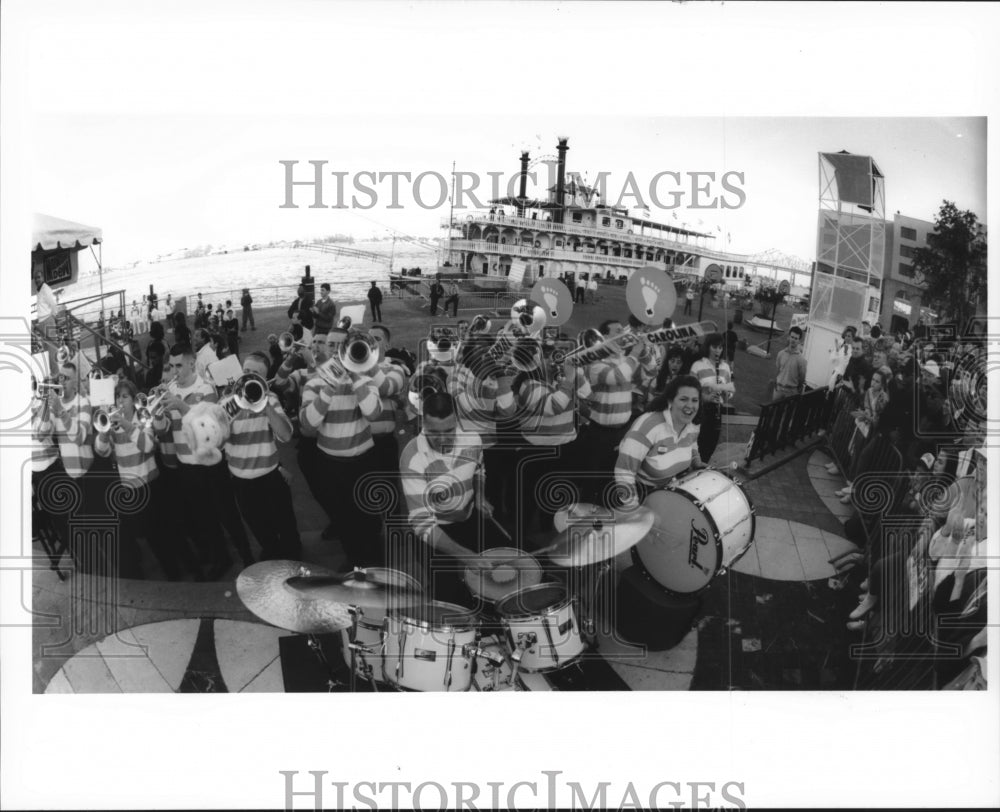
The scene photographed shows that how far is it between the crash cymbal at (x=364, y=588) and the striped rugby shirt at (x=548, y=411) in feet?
2.48

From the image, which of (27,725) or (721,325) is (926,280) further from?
Result: (27,725)

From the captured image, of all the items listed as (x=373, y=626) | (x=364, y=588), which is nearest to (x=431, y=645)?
(x=373, y=626)

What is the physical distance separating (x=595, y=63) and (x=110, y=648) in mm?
3024

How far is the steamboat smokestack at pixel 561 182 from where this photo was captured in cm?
284

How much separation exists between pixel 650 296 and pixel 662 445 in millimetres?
606

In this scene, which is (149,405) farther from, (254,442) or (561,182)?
(561,182)

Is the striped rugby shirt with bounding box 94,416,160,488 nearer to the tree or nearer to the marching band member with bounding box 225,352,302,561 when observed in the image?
the marching band member with bounding box 225,352,302,561

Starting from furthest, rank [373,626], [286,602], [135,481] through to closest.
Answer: [135,481], [286,602], [373,626]

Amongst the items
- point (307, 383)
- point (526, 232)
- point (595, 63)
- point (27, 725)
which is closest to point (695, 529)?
point (526, 232)

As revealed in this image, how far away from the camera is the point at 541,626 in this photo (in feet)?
8.99

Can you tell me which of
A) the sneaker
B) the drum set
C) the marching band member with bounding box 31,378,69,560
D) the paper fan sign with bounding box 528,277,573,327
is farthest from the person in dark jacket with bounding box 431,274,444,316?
the sneaker

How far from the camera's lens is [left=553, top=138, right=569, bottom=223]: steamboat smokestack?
2.84m

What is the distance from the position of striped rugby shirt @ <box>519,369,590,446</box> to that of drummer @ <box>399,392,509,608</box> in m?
0.23

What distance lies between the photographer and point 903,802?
9.43ft
